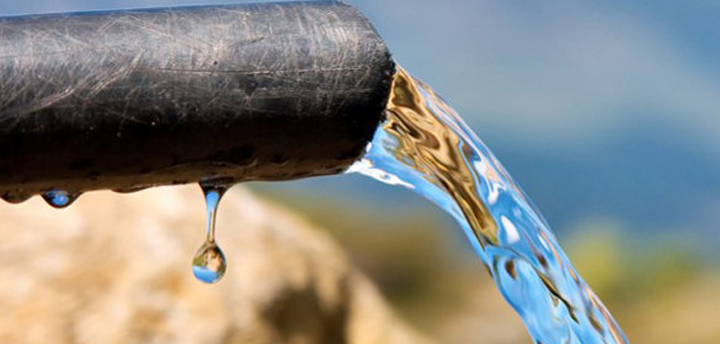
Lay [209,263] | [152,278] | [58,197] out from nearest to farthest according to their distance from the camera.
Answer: [58,197], [209,263], [152,278]

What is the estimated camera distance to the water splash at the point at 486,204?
4.00 feet

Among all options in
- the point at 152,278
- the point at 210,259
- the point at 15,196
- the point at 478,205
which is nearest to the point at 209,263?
the point at 210,259

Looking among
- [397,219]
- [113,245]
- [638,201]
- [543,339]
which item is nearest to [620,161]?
[638,201]

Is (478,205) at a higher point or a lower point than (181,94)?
lower

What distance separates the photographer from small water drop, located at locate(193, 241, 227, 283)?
1479 mm

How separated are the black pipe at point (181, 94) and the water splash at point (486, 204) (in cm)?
6

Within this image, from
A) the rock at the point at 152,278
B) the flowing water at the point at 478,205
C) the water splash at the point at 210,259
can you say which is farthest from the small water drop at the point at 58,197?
the rock at the point at 152,278

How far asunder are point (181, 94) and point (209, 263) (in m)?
0.49

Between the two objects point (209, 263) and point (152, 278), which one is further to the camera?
point (152, 278)

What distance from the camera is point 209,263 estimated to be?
4.92 feet

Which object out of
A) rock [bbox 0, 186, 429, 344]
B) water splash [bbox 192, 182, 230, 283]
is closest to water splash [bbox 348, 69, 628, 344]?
water splash [bbox 192, 182, 230, 283]

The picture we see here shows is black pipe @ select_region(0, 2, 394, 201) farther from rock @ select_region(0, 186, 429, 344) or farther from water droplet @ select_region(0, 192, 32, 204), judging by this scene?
rock @ select_region(0, 186, 429, 344)

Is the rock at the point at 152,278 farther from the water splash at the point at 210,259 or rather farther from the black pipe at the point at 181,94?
the black pipe at the point at 181,94

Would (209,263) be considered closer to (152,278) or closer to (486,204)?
(486,204)
